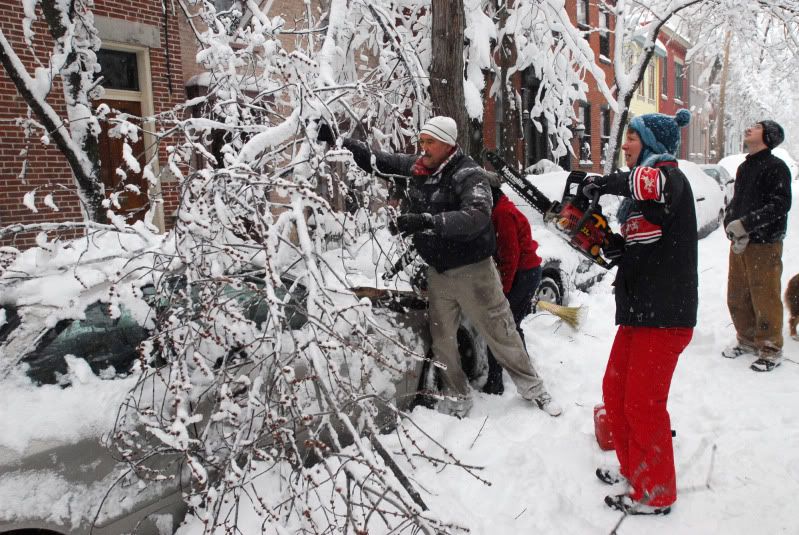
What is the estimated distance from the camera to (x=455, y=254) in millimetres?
3678

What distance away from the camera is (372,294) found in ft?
12.9

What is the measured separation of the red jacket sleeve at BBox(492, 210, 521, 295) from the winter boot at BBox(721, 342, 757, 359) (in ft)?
7.18

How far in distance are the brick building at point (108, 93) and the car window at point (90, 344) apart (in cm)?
516

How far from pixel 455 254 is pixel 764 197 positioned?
2719 millimetres

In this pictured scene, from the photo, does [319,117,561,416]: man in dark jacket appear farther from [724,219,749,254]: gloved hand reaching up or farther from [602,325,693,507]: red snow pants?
[724,219,749,254]: gloved hand reaching up

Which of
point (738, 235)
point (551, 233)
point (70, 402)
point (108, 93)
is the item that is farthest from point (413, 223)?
point (108, 93)

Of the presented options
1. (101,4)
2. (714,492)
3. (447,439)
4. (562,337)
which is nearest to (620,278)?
(714,492)

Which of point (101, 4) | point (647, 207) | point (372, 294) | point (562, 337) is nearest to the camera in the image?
point (647, 207)

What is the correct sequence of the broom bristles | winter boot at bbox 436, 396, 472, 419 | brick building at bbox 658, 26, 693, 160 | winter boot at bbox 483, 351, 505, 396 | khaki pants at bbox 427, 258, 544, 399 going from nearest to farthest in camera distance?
1. khaki pants at bbox 427, 258, 544, 399
2. winter boot at bbox 436, 396, 472, 419
3. winter boot at bbox 483, 351, 505, 396
4. the broom bristles
5. brick building at bbox 658, 26, 693, 160

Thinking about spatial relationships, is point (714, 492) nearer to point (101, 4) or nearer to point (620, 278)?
point (620, 278)

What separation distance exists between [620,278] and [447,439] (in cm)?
147

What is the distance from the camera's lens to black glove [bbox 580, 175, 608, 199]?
3.02 meters

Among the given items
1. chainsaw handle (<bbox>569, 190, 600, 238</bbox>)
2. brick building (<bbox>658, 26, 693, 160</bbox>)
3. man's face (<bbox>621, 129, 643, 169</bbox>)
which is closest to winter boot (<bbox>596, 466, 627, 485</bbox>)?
chainsaw handle (<bbox>569, 190, 600, 238</bbox>)

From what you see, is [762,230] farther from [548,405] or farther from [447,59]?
[447,59]
